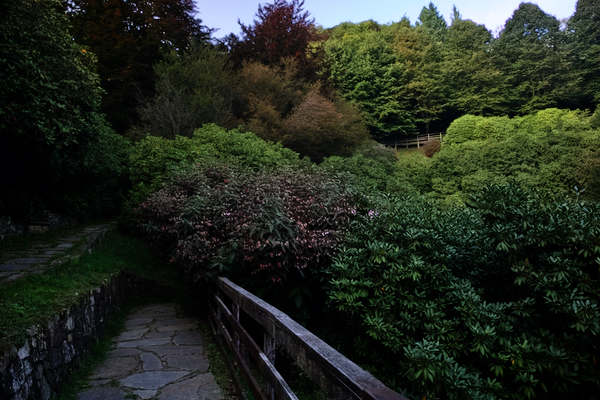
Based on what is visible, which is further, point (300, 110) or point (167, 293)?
point (300, 110)

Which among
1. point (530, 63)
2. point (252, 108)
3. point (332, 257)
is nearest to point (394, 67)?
point (530, 63)

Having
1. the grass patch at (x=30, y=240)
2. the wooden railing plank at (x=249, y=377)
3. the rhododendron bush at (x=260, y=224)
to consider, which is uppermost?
the rhododendron bush at (x=260, y=224)

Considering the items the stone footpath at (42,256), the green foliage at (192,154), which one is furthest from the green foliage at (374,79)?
the stone footpath at (42,256)

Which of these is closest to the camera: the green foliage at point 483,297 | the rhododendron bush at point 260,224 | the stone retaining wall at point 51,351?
the stone retaining wall at point 51,351

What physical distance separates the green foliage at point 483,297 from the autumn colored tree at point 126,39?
51.5ft

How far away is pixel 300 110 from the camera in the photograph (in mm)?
17547

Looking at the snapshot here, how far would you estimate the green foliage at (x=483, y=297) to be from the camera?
3.31 metres

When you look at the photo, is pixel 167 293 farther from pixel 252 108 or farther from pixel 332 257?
pixel 252 108

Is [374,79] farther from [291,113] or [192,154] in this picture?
[192,154]

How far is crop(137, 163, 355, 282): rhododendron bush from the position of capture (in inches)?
169

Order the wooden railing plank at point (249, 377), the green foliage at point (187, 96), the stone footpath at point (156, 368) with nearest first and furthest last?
the wooden railing plank at point (249, 377), the stone footpath at point (156, 368), the green foliage at point (187, 96)

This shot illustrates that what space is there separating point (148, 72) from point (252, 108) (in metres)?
5.42

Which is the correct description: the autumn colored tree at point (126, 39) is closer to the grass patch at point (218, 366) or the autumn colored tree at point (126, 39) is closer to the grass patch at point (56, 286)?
the grass patch at point (56, 286)

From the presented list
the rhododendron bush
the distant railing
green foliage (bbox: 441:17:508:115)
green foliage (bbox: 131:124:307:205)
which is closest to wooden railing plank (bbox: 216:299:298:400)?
the rhododendron bush
